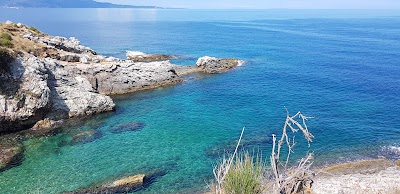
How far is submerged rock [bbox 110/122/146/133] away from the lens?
150ft

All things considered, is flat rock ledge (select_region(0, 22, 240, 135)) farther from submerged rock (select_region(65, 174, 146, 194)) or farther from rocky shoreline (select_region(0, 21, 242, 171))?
submerged rock (select_region(65, 174, 146, 194))

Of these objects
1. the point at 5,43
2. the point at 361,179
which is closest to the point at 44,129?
the point at 5,43

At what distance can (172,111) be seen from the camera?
54375 millimetres

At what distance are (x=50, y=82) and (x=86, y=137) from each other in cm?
1370

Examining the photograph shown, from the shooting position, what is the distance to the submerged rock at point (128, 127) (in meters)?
45.8

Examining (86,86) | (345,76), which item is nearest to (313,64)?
(345,76)

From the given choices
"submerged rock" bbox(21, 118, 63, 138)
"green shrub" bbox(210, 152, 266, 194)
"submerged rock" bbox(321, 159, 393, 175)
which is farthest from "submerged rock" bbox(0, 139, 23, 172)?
"submerged rock" bbox(321, 159, 393, 175)

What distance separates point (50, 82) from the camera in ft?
Answer: 168

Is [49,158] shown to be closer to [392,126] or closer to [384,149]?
[384,149]

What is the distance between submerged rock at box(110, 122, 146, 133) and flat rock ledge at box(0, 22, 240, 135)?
23.0 ft

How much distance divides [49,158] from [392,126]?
45.4 metres

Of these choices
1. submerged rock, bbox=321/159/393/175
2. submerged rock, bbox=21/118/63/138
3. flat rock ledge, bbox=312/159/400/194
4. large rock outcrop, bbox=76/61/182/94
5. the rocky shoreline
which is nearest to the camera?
flat rock ledge, bbox=312/159/400/194

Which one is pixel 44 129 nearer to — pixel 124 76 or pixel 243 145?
pixel 124 76

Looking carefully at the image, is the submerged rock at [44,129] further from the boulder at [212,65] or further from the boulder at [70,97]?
the boulder at [212,65]
